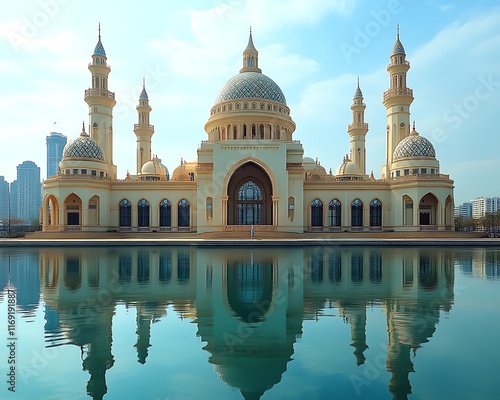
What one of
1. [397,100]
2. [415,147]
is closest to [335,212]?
[415,147]

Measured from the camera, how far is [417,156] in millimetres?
32812

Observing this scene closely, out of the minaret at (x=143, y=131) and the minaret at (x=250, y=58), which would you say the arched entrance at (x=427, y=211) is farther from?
the minaret at (x=143, y=131)

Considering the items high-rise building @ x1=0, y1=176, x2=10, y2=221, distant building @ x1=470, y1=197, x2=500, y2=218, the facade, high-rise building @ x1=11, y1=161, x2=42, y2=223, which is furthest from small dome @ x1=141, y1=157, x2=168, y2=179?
distant building @ x1=470, y1=197, x2=500, y2=218

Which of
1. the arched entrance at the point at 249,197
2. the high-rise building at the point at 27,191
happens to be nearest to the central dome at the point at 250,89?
the arched entrance at the point at 249,197

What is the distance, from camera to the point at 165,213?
115 ft

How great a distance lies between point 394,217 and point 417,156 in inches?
217

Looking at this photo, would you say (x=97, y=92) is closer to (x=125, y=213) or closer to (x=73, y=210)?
→ (x=73, y=210)

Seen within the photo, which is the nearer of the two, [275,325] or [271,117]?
[275,325]

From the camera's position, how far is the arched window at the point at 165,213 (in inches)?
1374

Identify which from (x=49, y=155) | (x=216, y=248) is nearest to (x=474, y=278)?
(x=216, y=248)

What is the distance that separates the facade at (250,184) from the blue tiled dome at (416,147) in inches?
3.3

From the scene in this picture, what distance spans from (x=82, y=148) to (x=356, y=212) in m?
24.6

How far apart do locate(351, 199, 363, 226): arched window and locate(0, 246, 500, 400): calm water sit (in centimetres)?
2128

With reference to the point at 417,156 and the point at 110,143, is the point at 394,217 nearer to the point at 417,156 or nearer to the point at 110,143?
the point at 417,156
